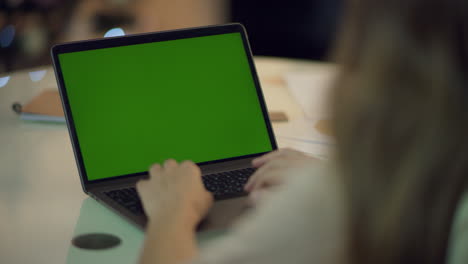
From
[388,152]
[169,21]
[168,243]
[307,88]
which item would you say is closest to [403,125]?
[388,152]

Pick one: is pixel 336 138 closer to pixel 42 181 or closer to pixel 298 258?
pixel 298 258

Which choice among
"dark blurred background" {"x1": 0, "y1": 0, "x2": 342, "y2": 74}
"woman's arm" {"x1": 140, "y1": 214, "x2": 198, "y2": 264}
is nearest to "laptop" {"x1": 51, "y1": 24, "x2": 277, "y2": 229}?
"woman's arm" {"x1": 140, "y1": 214, "x2": 198, "y2": 264}

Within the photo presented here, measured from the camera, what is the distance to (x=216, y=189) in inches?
41.9

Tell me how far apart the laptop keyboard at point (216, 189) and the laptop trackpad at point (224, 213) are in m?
0.02

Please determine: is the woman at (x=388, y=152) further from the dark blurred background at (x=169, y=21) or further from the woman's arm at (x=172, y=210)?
the dark blurred background at (x=169, y=21)

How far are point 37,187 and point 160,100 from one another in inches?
10.4

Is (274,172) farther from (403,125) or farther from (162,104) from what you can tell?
(403,125)

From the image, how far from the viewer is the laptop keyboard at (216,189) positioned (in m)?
1.01

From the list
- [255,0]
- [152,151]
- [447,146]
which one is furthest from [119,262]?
[255,0]

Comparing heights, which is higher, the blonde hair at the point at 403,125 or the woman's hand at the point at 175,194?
the blonde hair at the point at 403,125

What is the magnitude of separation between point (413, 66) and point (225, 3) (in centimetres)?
373

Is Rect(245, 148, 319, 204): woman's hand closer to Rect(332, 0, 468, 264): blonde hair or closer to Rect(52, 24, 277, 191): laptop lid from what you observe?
Rect(52, 24, 277, 191): laptop lid

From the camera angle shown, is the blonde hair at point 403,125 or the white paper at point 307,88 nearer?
the blonde hair at point 403,125

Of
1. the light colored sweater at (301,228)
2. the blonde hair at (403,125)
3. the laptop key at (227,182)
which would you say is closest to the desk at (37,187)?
the laptop key at (227,182)
